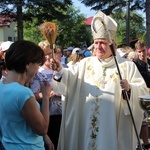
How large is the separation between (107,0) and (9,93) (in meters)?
21.3

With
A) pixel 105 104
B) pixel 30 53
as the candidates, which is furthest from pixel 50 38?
pixel 30 53

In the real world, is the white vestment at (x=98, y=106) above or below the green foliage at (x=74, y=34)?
below

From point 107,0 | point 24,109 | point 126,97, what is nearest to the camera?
point 24,109

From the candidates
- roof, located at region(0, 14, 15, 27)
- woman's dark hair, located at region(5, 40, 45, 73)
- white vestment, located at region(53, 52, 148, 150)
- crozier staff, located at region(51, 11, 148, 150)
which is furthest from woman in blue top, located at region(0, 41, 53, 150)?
roof, located at region(0, 14, 15, 27)

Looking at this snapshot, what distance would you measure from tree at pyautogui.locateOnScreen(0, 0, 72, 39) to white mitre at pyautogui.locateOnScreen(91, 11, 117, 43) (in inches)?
749

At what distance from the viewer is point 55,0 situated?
75.0ft

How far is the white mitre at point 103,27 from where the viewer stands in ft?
11.6

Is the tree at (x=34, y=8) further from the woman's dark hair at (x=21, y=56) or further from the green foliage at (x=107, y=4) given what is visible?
the woman's dark hair at (x=21, y=56)

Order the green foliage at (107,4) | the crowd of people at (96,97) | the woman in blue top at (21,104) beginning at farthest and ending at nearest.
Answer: the green foliage at (107,4) → the crowd of people at (96,97) → the woman in blue top at (21,104)

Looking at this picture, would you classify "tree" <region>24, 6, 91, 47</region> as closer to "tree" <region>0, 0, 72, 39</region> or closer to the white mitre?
"tree" <region>0, 0, 72, 39</region>

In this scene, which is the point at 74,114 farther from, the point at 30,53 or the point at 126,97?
the point at 30,53

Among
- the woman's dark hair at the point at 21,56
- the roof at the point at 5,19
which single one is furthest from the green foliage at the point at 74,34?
the woman's dark hair at the point at 21,56

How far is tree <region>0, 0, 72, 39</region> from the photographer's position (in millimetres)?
22734

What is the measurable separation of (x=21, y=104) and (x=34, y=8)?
22155 mm
